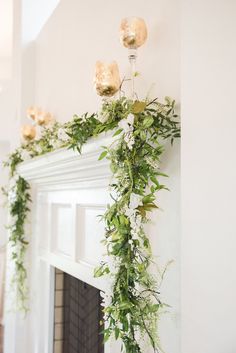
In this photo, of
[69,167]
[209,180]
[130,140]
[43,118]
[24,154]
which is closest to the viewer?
[209,180]

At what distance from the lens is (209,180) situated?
120 centimetres

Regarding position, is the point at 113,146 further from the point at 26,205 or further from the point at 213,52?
the point at 26,205

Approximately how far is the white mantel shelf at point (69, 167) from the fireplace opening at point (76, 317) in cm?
62

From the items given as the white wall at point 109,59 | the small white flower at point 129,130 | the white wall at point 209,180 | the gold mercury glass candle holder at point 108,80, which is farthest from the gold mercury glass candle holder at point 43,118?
the white wall at point 209,180

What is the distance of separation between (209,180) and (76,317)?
1.68 metres

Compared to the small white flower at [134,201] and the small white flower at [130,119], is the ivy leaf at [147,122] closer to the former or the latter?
the small white flower at [130,119]

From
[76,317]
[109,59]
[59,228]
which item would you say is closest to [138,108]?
[109,59]

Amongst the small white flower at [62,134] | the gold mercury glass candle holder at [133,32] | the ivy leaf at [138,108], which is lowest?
the ivy leaf at [138,108]

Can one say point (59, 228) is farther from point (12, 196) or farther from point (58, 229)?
point (12, 196)

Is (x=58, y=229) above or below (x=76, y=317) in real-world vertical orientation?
above

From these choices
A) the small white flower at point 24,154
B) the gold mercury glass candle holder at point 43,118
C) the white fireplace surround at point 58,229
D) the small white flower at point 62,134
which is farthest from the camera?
the small white flower at point 24,154

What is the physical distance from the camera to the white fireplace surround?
1871mm

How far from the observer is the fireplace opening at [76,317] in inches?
86.6

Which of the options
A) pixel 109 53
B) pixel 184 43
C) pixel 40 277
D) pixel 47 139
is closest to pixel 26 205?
pixel 40 277
